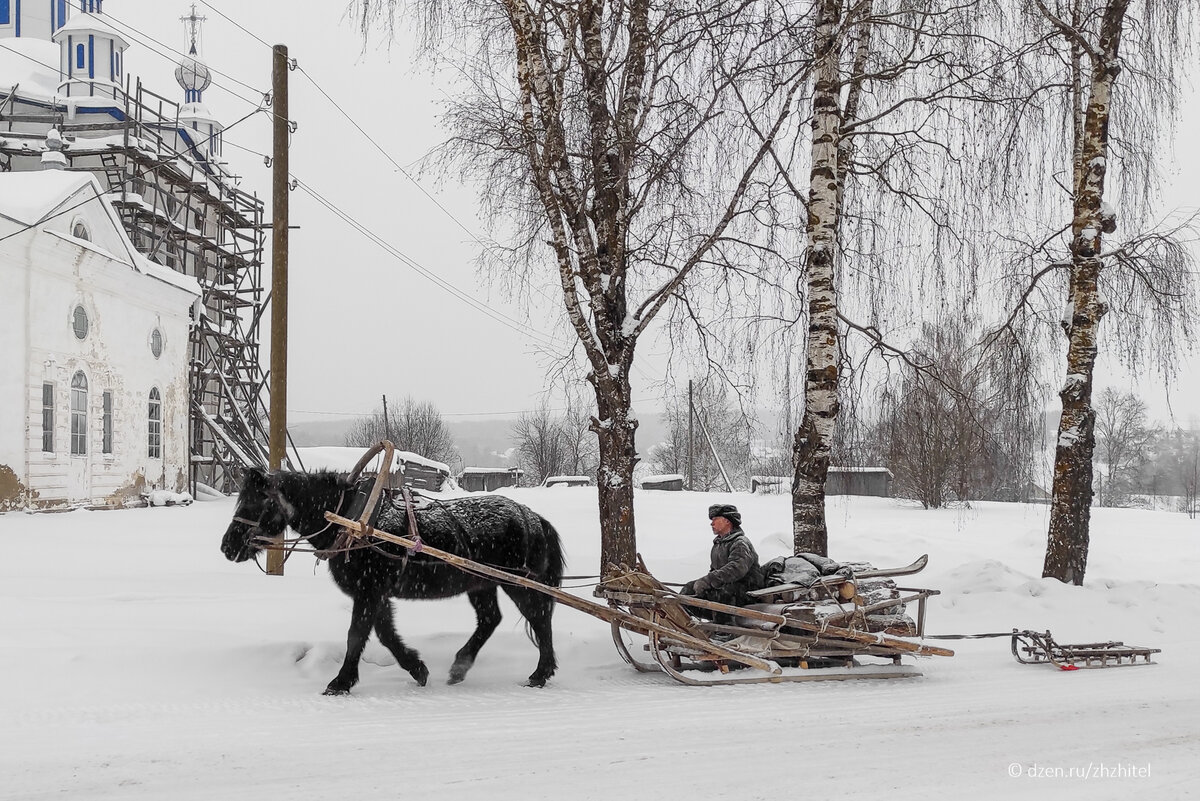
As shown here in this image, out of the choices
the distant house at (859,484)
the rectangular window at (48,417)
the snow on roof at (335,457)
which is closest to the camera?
the rectangular window at (48,417)

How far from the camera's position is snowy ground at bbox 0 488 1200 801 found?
447cm

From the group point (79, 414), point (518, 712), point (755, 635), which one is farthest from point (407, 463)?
point (518, 712)

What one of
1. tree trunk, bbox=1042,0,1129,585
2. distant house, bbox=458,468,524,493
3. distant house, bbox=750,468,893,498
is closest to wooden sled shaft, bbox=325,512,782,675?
tree trunk, bbox=1042,0,1129,585

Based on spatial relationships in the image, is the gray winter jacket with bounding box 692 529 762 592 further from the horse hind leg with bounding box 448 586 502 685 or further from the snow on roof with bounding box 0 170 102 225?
the snow on roof with bounding box 0 170 102 225

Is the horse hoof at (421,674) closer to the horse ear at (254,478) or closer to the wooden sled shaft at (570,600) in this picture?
the wooden sled shaft at (570,600)

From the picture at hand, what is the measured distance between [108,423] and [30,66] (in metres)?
23.7

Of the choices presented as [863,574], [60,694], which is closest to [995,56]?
[863,574]

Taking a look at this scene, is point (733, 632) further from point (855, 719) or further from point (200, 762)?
point (200, 762)

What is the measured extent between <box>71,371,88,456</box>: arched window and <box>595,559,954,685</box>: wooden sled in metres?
17.6

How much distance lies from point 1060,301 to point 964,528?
9.77 m

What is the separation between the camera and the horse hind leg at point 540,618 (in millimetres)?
7055

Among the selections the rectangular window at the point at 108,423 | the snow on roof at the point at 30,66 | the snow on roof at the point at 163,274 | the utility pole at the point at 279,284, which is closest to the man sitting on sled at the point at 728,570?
the utility pole at the point at 279,284

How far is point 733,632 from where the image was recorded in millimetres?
7070

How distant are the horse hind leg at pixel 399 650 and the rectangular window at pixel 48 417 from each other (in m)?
16.1
